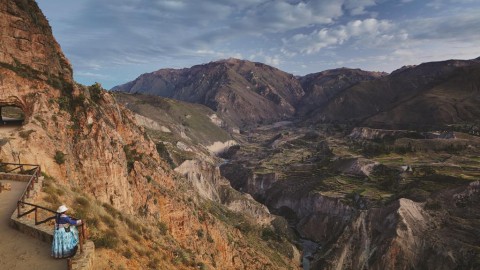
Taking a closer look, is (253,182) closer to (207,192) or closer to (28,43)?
(207,192)

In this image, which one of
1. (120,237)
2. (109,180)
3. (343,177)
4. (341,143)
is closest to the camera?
(120,237)

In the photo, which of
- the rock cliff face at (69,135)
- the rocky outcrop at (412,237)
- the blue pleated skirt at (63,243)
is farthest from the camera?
the rocky outcrop at (412,237)

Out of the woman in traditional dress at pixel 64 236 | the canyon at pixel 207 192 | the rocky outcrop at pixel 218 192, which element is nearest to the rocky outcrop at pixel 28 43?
the canyon at pixel 207 192

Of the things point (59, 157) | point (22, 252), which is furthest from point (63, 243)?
point (59, 157)

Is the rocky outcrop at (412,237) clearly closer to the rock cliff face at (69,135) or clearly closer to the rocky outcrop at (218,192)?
the rocky outcrop at (218,192)

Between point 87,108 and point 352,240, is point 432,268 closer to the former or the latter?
point 352,240

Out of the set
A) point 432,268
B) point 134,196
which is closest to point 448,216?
point 432,268
